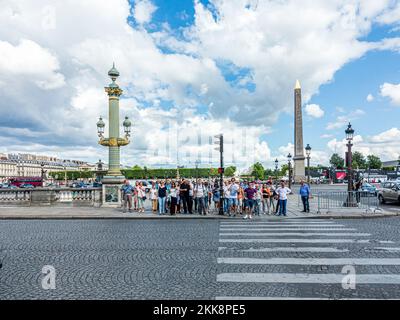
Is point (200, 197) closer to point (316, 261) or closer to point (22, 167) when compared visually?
point (316, 261)

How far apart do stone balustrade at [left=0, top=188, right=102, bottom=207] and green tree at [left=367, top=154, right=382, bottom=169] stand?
137 m

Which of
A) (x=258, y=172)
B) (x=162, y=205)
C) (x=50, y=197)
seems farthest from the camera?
(x=258, y=172)

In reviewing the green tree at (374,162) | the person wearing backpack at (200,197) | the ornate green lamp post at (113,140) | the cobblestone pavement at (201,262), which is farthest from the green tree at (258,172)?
the cobblestone pavement at (201,262)

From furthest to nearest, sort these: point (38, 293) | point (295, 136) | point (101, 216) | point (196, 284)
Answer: point (295, 136) < point (101, 216) < point (196, 284) < point (38, 293)

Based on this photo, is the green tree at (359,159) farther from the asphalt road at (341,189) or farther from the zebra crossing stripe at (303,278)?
the zebra crossing stripe at (303,278)

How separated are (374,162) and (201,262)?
5972 inches

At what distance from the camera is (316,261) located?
812 centimetres

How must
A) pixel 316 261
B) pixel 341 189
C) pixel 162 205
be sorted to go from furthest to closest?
pixel 341 189
pixel 162 205
pixel 316 261

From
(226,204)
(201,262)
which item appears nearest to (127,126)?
(226,204)

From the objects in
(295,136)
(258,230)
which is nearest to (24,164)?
(295,136)

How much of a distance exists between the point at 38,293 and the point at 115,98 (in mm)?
19829

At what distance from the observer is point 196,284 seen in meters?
6.37

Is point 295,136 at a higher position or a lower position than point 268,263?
higher
